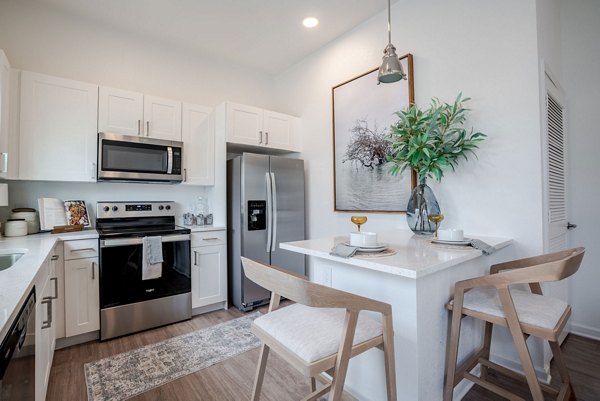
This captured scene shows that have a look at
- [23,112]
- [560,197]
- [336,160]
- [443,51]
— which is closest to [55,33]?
[23,112]

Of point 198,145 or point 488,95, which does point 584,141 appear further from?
point 198,145

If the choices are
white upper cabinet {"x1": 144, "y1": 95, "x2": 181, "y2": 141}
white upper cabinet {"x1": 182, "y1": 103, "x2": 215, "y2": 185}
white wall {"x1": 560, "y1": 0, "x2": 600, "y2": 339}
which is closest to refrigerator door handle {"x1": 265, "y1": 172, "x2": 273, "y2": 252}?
white upper cabinet {"x1": 182, "y1": 103, "x2": 215, "y2": 185}

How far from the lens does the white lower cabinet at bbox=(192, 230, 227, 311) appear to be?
9.46ft

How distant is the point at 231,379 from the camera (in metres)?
1.88

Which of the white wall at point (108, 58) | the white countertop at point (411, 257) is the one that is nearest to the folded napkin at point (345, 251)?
the white countertop at point (411, 257)

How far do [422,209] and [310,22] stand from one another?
7.40 ft

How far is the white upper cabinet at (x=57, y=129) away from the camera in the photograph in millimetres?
2318

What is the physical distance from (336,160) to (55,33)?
3.03 meters

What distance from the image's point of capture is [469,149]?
2094 millimetres

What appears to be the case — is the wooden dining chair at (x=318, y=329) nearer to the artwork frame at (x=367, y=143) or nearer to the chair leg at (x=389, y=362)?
the chair leg at (x=389, y=362)

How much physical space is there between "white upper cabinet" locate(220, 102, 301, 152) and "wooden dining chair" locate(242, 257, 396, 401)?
7.48 ft

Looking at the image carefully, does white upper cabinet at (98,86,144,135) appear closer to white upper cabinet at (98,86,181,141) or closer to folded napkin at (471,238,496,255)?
white upper cabinet at (98,86,181,141)

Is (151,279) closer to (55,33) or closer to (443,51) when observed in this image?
(55,33)

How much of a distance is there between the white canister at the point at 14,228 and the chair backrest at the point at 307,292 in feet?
7.92
